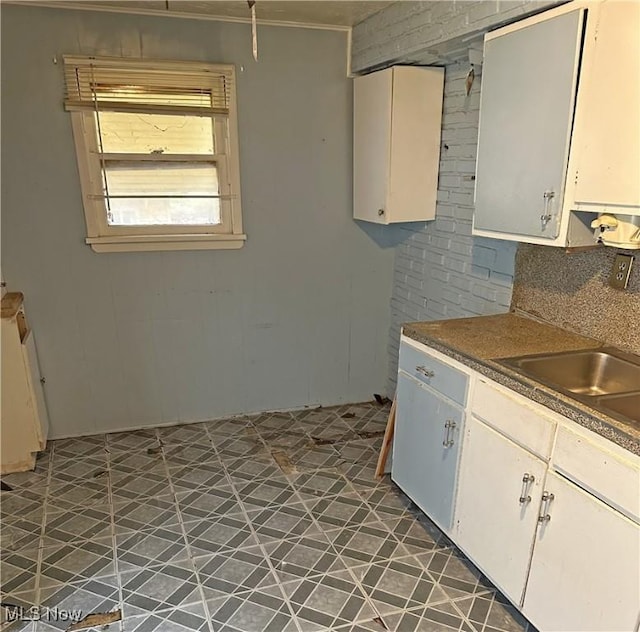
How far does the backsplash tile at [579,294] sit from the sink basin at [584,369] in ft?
0.34

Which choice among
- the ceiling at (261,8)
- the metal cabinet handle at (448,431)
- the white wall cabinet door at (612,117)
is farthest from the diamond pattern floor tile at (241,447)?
the ceiling at (261,8)

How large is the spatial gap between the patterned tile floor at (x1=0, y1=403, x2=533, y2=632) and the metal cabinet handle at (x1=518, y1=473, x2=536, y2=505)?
51 centimetres

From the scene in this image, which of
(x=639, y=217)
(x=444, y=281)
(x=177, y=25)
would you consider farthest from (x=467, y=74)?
(x=177, y=25)

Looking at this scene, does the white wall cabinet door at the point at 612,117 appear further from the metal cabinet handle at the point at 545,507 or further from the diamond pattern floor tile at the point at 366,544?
the diamond pattern floor tile at the point at 366,544

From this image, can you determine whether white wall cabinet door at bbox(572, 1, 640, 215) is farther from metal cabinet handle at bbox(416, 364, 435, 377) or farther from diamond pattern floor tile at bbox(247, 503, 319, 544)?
diamond pattern floor tile at bbox(247, 503, 319, 544)

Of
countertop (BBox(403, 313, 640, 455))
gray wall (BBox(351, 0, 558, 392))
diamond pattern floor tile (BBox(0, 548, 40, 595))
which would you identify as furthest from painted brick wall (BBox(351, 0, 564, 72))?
diamond pattern floor tile (BBox(0, 548, 40, 595))

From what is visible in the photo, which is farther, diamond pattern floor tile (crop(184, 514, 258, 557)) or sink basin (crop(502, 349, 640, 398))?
diamond pattern floor tile (crop(184, 514, 258, 557))

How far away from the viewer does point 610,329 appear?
2.06 m

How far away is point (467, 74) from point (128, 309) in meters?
2.29

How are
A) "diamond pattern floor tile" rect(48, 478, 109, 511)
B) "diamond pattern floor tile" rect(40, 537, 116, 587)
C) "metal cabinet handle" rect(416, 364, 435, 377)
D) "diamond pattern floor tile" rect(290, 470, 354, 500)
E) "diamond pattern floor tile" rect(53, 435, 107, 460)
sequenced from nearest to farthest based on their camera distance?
"diamond pattern floor tile" rect(40, 537, 116, 587)
"metal cabinet handle" rect(416, 364, 435, 377)
"diamond pattern floor tile" rect(48, 478, 109, 511)
"diamond pattern floor tile" rect(290, 470, 354, 500)
"diamond pattern floor tile" rect(53, 435, 107, 460)

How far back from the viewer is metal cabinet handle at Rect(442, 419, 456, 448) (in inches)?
82.5

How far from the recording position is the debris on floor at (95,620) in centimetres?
185

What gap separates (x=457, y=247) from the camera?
288 cm

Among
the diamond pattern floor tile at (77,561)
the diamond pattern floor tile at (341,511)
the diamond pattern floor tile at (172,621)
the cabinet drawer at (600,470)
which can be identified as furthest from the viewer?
the diamond pattern floor tile at (341,511)
